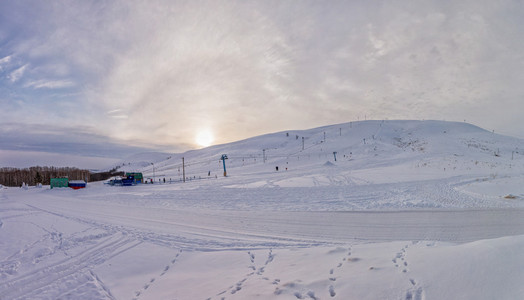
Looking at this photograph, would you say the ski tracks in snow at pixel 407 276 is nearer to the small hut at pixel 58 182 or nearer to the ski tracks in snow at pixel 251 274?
the ski tracks in snow at pixel 251 274

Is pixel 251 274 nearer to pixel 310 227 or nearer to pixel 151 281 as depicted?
pixel 151 281

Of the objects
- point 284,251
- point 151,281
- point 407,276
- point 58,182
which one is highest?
point 58,182

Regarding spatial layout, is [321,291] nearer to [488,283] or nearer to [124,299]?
[488,283]

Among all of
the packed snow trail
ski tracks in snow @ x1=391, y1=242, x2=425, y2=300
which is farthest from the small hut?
ski tracks in snow @ x1=391, y1=242, x2=425, y2=300

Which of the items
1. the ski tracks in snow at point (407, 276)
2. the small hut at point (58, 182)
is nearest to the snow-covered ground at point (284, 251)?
the ski tracks in snow at point (407, 276)

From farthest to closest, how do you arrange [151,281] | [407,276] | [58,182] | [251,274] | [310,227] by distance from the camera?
[58,182] → [310,227] → [151,281] → [251,274] → [407,276]

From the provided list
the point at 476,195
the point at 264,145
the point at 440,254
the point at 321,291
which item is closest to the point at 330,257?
the point at 321,291

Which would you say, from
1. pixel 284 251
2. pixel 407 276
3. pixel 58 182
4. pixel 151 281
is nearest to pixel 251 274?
pixel 284 251

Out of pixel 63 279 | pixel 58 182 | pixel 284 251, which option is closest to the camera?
pixel 63 279

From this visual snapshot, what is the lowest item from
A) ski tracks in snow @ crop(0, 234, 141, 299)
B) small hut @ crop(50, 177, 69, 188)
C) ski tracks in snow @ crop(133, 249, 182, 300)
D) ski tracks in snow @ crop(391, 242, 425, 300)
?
ski tracks in snow @ crop(133, 249, 182, 300)

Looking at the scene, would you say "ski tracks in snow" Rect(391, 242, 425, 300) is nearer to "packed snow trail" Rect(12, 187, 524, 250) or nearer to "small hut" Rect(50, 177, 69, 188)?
"packed snow trail" Rect(12, 187, 524, 250)

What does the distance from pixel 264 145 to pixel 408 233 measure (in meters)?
103

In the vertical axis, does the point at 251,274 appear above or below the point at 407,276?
below

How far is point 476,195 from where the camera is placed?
46.0 feet
